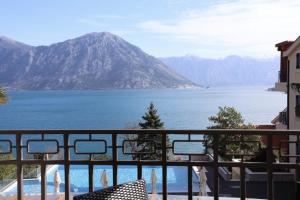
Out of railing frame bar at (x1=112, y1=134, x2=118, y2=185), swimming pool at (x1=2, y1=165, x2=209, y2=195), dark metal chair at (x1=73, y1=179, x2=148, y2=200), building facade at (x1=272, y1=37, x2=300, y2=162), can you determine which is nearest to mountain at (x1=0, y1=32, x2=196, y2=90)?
building facade at (x1=272, y1=37, x2=300, y2=162)

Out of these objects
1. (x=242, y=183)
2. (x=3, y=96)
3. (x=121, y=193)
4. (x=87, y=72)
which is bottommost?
(x=242, y=183)

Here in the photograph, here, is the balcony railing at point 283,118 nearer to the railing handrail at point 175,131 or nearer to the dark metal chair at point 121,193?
the railing handrail at point 175,131

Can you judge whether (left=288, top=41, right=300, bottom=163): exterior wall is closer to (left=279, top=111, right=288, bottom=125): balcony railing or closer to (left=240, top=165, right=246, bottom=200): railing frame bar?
(left=279, top=111, right=288, bottom=125): balcony railing

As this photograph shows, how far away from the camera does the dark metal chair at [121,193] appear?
2758 millimetres

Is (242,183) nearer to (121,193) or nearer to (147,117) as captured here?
(121,193)

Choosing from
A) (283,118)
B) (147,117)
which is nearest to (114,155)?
(283,118)

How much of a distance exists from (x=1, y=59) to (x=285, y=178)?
19677 centimetres

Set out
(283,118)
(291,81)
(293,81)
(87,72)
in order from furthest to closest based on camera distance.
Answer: (87,72) → (283,118) → (291,81) → (293,81)

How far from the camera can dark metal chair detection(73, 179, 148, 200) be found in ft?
9.05

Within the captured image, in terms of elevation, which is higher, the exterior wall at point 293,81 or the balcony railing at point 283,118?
the exterior wall at point 293,81

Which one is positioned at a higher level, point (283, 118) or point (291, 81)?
point (291, 81)

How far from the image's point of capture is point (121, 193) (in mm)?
2857

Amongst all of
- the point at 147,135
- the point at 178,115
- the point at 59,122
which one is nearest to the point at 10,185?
the point at 147,135

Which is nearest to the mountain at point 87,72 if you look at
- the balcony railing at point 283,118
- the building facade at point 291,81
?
the balcony railing at point 283,118
